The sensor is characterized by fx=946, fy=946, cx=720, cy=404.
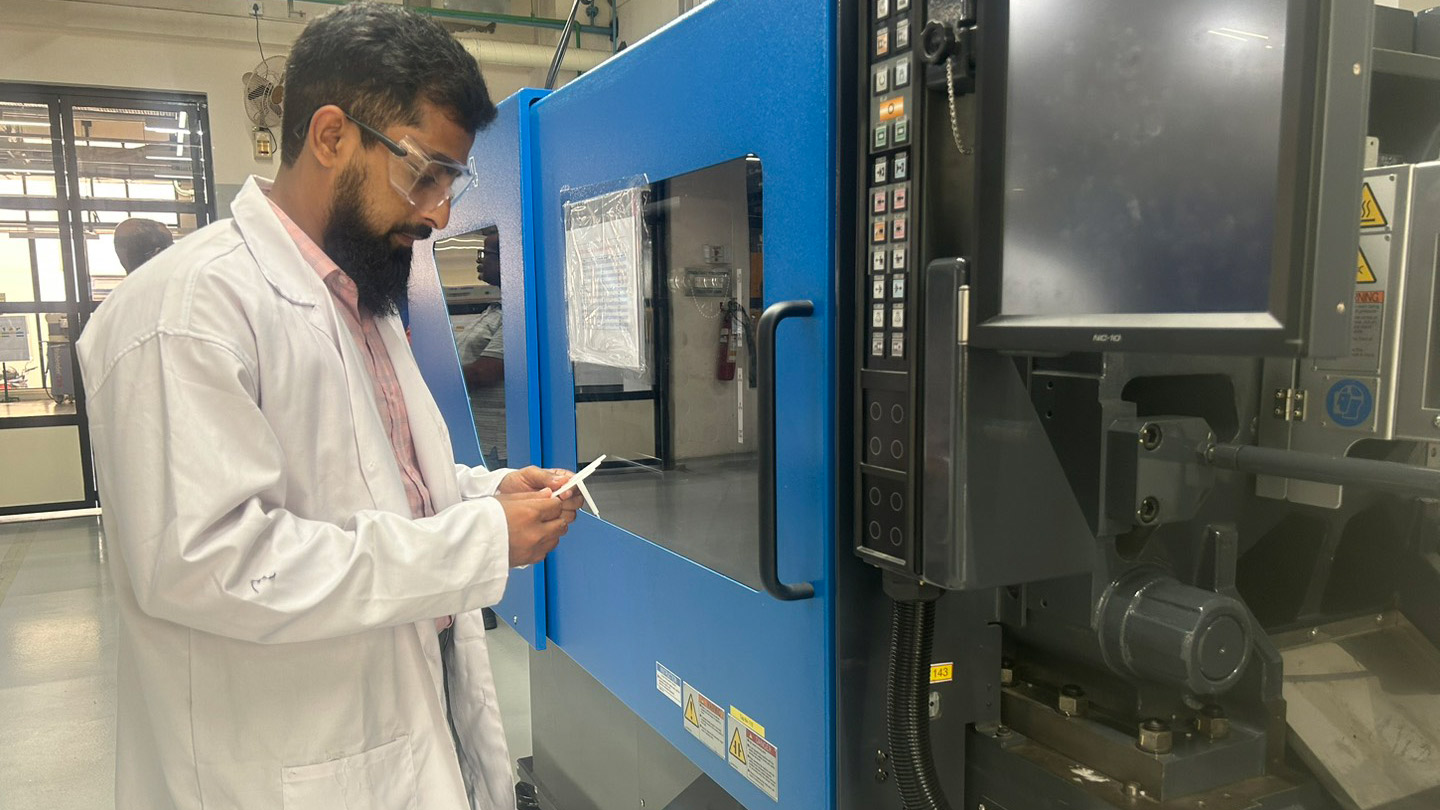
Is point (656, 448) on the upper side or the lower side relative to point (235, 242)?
lower

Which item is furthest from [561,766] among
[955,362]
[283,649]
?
[955,362]

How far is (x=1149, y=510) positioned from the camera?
46.0 inches

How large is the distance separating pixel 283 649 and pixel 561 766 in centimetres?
164

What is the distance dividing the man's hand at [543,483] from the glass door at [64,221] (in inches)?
266

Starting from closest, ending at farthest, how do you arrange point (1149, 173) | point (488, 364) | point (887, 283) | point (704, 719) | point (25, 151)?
point (1149, 173) < point (887, 283) < point (704, 719) < point (488, 364) < point (25, 151)

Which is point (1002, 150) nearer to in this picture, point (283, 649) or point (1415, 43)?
point (1415, 43)

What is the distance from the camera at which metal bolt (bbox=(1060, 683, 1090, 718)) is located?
136cm

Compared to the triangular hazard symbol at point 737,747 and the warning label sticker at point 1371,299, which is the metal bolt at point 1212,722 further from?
the triangular hazard symbol at point 737,747

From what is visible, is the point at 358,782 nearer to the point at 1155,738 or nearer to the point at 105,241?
the point at 1155,738

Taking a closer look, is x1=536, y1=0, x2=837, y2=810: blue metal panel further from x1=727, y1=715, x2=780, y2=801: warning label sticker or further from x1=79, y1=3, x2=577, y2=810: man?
x1=79, y1=3, x2=577, y2=810: man

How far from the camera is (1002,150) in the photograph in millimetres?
1006

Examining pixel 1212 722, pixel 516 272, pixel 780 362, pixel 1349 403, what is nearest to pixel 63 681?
pixel 516 272

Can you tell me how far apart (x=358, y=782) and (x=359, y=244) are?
0.76 metres

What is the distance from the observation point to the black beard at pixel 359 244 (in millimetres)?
1366
